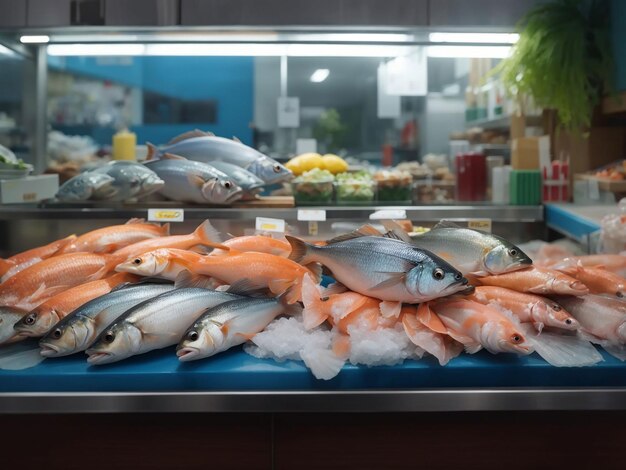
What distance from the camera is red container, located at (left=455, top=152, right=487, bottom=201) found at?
3.98 meters

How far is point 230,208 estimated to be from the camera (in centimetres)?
326

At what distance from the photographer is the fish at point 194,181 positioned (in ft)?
10.1

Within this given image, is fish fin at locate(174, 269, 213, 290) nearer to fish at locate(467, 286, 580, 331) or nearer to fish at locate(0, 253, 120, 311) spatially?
fish at locate(0, 253, 120, 311)

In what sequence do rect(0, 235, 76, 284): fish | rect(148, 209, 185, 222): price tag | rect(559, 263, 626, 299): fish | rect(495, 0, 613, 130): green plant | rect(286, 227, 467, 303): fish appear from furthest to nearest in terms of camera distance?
rect(495, 0, 613, 130): green plant
rect(148, 209, 185, 222): price tag
rect(0, 235, 76, 284): fish
rect(559, 263, 626, 299): fish
rect(286, 227, 467, 303): fish

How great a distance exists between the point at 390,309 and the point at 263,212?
1.64 meters

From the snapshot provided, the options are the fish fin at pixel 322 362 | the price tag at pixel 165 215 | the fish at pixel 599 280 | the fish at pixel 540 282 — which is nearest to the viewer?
the fish fin at pixel 322 362

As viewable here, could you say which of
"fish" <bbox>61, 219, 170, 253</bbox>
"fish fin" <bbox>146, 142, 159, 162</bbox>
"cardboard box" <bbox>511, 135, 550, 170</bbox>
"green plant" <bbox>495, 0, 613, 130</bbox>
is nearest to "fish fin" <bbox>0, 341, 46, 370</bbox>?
"fish" <bbox>61, 219, 170, 253</bbox>

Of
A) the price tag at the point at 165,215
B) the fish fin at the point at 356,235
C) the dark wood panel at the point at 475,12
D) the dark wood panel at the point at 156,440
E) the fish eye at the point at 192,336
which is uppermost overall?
the dark wood panel at the point at 475,12

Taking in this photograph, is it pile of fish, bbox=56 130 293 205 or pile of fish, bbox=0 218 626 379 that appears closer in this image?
pile of fish, bbox=0 218 626 379

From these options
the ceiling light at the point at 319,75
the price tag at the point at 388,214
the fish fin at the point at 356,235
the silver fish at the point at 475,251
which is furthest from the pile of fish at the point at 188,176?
the ceiling light at the point at 319,75

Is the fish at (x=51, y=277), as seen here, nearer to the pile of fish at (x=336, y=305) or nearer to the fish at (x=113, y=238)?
the pile of fish at (x=336, y=305)

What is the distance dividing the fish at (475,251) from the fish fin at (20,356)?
972mm

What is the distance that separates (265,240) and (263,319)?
490 mm

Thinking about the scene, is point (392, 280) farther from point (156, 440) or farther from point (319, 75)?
point (319, 75)
